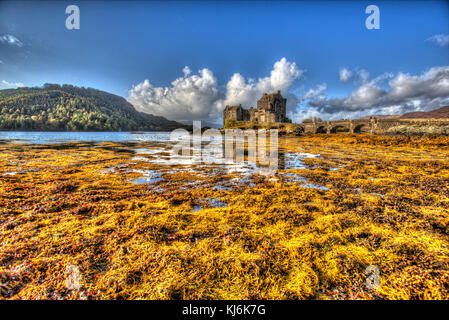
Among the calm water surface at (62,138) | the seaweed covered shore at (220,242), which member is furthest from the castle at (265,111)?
the seaweed covered shore at (220,242)

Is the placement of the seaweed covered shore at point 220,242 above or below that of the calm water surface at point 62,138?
below

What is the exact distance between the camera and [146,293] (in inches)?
90.9

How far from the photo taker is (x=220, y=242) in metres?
3.51

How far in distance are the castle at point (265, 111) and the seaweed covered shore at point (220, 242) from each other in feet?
279

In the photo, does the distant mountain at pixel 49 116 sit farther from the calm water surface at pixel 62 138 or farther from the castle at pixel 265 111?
the castle at pixel 265 111

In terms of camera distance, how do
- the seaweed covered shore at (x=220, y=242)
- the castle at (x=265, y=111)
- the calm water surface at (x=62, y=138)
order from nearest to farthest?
1. the seaweed covered shore at (x=220, y=242)
2. the calm water surface at (x=62, y=138)
3. the castle at (x=265, y=111)

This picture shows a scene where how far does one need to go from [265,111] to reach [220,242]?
9186 cm

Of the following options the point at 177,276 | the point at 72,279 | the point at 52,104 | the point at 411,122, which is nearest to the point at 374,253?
the point at 177,276

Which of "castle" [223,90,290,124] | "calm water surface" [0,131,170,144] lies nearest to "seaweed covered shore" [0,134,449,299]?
"calm water surface" [0,131,170,144]

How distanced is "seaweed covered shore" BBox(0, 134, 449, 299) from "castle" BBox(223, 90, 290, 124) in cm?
8504

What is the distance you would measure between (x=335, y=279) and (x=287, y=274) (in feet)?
2.30

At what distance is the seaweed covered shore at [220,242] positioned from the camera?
239 centimetres

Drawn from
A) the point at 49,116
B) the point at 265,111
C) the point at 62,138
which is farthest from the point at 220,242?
the point at 49,116
